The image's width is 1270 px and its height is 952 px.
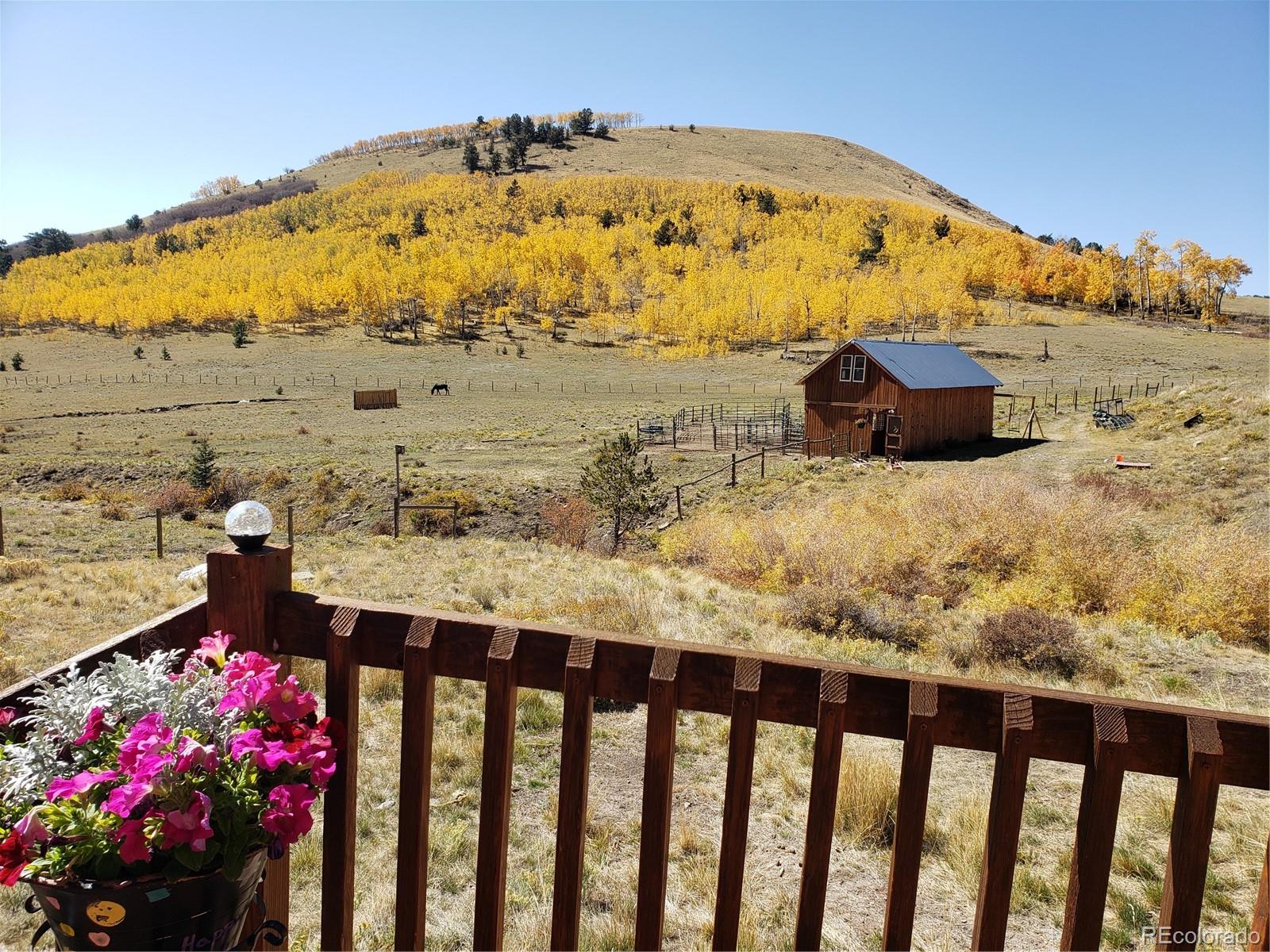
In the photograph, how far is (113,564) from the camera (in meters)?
13.9

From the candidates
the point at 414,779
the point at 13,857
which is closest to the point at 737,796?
the point at 414,779

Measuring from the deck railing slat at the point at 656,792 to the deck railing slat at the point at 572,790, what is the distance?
0.16 meters

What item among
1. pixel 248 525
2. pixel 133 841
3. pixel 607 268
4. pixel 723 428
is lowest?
pixel 723 428

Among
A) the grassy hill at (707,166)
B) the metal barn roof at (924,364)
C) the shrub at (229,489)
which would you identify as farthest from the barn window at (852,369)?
the grassy hill at (707,166)

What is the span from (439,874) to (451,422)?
148 feet

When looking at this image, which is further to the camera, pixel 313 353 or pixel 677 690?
pixel 313 353

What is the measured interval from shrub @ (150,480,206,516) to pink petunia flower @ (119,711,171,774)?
27.1 meters

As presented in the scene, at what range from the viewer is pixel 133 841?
1.66m

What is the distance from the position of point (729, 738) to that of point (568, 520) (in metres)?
20.7

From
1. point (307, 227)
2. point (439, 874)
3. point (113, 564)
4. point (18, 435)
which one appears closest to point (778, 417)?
point (113, 564)

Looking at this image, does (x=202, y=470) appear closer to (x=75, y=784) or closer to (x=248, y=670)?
(x=248, y=670)

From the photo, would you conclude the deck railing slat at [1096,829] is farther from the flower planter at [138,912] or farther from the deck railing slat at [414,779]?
the flower planter at [138,912]

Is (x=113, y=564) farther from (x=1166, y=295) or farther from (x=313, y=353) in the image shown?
(x=1166, y=295)

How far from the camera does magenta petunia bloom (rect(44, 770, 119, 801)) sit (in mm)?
1659
